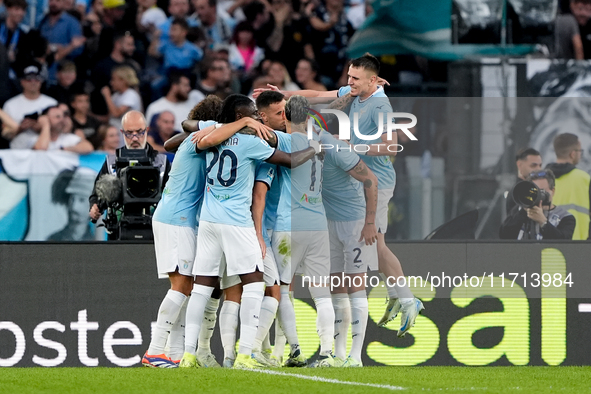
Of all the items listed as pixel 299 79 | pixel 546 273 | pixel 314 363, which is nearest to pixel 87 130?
pixel 299 79

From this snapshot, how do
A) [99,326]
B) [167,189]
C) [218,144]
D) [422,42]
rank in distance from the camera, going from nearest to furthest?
[218,144] → [167,189] → [99,326] → [422,42]

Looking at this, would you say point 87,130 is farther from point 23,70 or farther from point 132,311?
point 132,311

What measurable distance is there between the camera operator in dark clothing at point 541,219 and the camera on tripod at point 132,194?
270 centimetres

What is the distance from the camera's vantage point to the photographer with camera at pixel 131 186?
24.3ft

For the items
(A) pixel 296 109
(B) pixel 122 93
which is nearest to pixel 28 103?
(B) pixel 122 93

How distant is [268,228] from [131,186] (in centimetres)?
122

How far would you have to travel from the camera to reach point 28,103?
34.0ft

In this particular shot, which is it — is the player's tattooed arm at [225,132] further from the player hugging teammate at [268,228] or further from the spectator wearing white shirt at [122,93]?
the spectator wearing white shirt at [122,93]

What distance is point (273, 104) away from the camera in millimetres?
6977

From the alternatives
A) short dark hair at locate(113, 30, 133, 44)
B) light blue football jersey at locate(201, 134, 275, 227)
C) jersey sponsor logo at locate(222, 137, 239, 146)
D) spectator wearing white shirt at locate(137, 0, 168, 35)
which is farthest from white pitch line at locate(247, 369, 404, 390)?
spectator wearing white shirt at locate(137, 0, 168, 35)

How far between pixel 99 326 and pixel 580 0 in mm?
6898

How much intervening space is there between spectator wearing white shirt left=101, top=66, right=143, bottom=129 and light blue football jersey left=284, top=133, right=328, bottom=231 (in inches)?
168

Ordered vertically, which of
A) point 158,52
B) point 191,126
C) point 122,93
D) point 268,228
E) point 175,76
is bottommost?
point 268,228

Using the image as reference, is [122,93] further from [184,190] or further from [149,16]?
[184,190]
